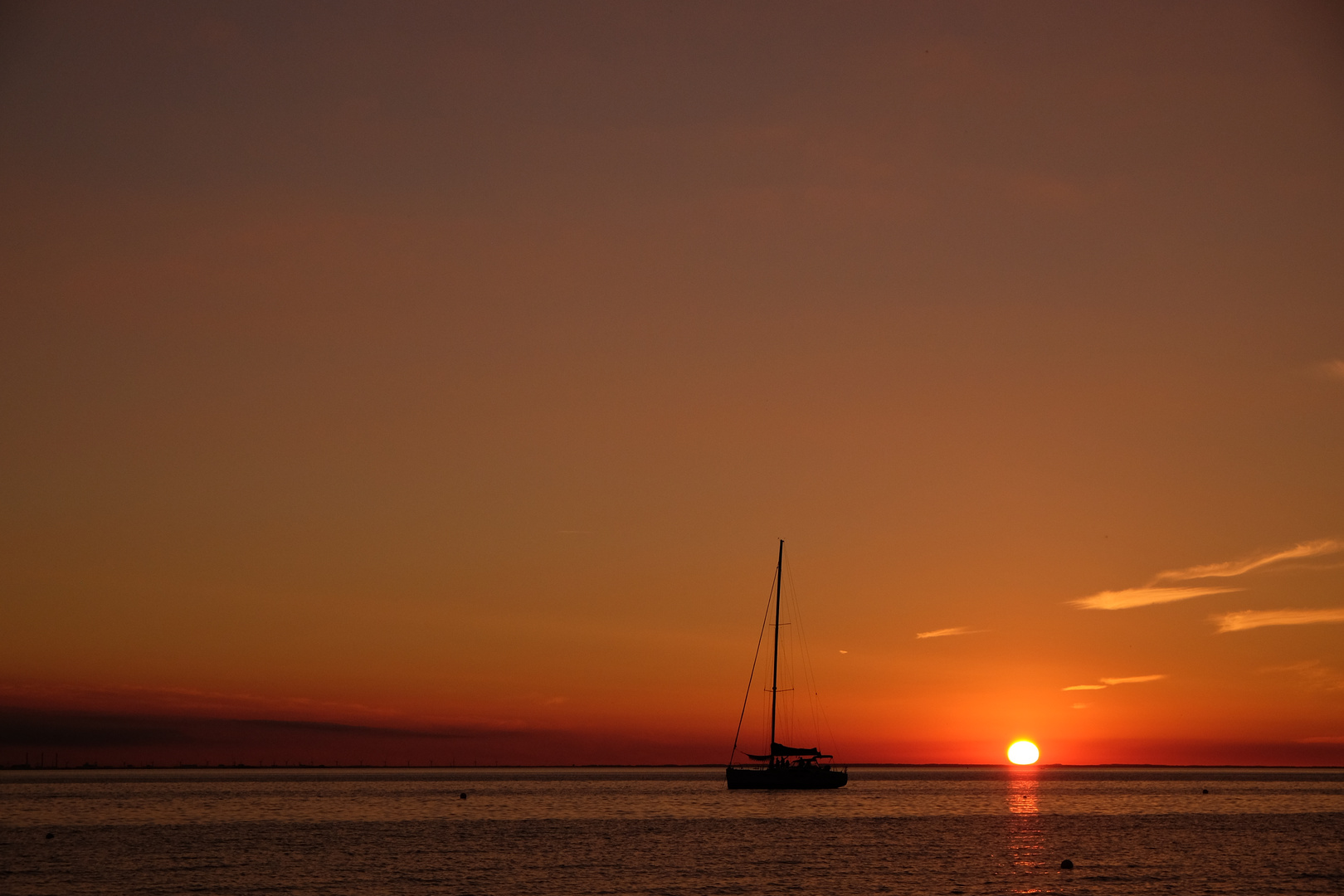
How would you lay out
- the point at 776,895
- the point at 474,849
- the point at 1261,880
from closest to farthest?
the point at 776,895 → the point at 1261,880 → the point at 474,849

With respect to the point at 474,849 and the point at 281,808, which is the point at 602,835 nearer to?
the point at 474,849

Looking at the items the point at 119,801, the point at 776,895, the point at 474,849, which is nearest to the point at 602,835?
the point at 474,849

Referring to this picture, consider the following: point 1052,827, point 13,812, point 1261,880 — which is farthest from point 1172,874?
point 13,812

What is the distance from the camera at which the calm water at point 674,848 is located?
2373 inches

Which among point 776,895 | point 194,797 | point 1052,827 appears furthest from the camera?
point 194,797

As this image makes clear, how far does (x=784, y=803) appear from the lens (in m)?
130

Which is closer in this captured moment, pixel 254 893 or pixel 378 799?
pixel 254 893

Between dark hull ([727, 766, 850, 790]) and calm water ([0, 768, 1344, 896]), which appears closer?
calm water ([0, 768, 1344, 896])

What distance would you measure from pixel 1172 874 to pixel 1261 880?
4348 millimetres

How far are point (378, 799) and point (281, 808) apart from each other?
2716cm

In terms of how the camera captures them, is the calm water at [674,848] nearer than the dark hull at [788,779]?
Yes

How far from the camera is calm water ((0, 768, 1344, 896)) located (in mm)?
60281

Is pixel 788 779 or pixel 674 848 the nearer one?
pixel 674 848

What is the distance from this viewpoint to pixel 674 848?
79.7 m
